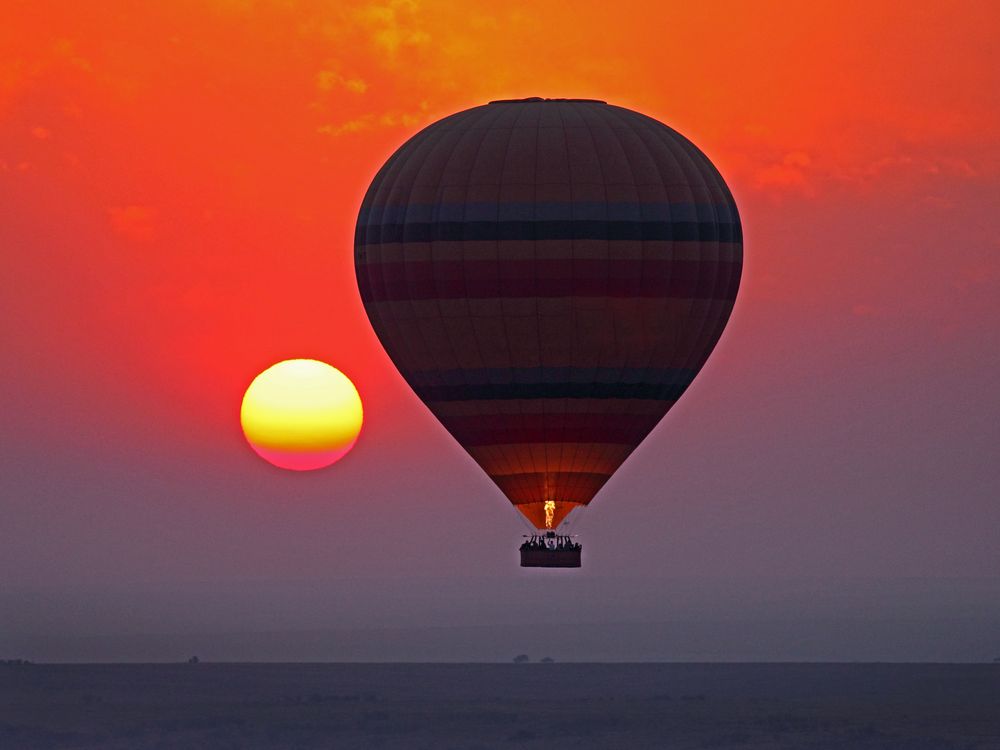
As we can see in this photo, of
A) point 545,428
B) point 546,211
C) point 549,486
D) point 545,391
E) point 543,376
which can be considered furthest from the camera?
point 549,486

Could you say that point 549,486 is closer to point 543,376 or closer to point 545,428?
point 545,428

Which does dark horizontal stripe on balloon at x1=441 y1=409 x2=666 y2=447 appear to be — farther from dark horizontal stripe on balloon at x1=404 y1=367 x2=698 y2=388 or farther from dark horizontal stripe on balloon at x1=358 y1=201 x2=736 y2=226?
dark horizontal stripe on balloon at x1=358 y1=201 x2=736 y2=226

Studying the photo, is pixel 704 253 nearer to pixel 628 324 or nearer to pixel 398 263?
pixel 628 324

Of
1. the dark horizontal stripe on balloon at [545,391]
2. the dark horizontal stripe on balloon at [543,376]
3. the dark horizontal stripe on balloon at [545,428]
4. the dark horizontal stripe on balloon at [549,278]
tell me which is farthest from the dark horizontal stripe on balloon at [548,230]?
the dark horizontal stripe on balloon at [545,428]

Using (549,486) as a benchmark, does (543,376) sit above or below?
above

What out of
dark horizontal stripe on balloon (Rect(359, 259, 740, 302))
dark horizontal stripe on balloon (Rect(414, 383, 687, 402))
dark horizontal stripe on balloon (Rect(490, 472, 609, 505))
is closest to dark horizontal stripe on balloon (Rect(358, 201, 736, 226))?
dark horizontal stripe on balloon (Rect(359, 259, 740, 302))

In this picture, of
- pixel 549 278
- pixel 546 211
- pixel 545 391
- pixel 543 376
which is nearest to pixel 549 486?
pixel 545 391
